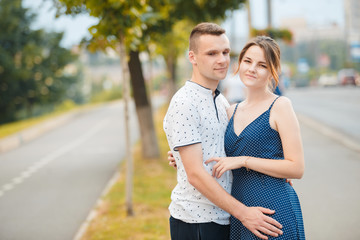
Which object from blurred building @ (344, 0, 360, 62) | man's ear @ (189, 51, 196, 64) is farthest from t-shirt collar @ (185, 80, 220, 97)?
blurred building @ (344, 0, 360, 62)

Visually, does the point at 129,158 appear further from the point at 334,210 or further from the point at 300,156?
the point at 300,156

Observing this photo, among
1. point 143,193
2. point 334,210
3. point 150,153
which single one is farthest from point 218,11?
point 334,210

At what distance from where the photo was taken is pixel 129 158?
6316 millimetres

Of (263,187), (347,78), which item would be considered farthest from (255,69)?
(347,78)

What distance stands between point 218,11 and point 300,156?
324 inches

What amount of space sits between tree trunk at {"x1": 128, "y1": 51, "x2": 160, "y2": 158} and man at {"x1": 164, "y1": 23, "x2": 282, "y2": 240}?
7777mm

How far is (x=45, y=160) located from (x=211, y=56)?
1081 cm

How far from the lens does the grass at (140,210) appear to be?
5.41 meters

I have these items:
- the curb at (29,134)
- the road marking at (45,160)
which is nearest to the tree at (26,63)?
the curb at (29,134)

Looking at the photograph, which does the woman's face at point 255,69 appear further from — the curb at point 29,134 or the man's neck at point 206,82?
the curb at point 29,134

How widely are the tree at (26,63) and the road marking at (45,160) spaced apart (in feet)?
46.4

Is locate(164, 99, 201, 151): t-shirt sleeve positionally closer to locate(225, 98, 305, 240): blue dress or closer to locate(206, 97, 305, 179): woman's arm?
locate(206, 97, 305, 179): woman's arm

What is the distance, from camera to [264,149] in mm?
2334

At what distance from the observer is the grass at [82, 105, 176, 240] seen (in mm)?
5406
